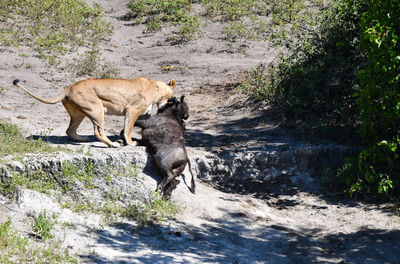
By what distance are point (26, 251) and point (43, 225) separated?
0.48 meters

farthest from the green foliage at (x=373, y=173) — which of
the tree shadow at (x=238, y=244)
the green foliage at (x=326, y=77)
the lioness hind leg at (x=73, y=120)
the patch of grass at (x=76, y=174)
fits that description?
the lioness hind leg at (x=73, y=120)

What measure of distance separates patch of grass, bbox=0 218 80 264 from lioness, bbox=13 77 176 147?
260 centimetres

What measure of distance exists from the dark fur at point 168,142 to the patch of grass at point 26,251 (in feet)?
7.36

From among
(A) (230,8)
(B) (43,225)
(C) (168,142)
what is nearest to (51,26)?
(A) (230,8)

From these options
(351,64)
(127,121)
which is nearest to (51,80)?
(127,121)

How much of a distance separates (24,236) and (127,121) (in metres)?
2.93

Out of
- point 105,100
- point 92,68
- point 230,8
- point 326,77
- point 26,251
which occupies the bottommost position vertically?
point 92,68

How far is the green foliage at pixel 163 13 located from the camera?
1617cm

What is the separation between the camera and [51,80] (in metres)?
11.8

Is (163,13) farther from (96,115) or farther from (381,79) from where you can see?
(381,79)

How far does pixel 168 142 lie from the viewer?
7.61 meters

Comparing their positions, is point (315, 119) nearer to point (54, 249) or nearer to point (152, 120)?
point (152, 120)

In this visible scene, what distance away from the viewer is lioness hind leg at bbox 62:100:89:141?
7707 millimetres

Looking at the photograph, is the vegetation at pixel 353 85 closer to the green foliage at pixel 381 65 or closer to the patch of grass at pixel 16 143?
the green foliage at pixel 381 65
